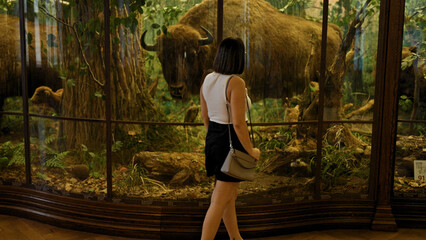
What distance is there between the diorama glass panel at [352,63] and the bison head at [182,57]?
100cm

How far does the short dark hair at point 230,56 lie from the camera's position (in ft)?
6.79

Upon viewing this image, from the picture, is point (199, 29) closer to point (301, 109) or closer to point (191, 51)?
point (191, 51)

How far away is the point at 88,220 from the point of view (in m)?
2.78

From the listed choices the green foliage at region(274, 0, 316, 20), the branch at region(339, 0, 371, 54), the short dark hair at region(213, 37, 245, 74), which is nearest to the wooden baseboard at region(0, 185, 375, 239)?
the short dark hair at region(213, 37, 245, 74)

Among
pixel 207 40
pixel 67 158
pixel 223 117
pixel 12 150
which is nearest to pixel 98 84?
pixel 67 158

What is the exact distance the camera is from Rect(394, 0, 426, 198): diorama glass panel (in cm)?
292

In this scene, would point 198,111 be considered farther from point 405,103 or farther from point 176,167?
point 405,103

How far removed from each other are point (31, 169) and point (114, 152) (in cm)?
87

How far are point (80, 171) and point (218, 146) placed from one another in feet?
4.60

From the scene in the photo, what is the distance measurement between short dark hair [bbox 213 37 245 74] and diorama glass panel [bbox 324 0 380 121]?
1.08 meters

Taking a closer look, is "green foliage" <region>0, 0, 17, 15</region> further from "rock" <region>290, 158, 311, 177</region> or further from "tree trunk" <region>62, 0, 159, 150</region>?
"rock" <region>290, 158, 311, 177</region>

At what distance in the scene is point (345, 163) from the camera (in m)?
2.97

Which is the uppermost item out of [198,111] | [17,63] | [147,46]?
[147,46]

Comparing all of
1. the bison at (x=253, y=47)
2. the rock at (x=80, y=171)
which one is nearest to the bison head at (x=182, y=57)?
the bison at (x=253, y=47)
